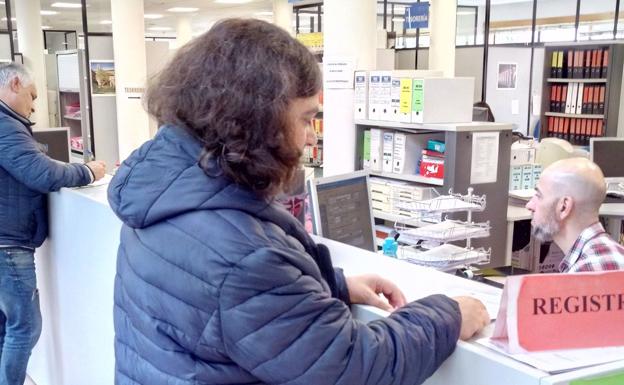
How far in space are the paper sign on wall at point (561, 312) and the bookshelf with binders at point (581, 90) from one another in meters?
6.63

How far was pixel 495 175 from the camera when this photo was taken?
380 cm

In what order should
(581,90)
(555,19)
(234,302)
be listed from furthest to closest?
(555,19) → (581,90) → (234,302)

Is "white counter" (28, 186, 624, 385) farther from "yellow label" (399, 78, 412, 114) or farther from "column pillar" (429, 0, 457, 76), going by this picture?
"column pillar" (429, 0, 457, 76)

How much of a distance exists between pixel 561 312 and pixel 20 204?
219cm

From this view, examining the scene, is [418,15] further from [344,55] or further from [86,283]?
[86,283]

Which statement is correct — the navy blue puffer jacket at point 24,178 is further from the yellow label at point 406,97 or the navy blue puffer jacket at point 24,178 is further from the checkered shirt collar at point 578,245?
the yellow label at point 406,97

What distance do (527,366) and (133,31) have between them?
7169 millimetres

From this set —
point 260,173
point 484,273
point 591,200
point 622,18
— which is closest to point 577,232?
point 591,200

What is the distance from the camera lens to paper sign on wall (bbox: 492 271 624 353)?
0.95 meters

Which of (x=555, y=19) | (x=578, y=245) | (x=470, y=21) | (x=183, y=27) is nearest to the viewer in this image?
(x=578, y=245)

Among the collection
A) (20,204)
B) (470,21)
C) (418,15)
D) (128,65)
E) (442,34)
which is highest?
(470,21)

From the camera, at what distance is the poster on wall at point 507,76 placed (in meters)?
8.58

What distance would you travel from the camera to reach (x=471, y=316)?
3.40 feet

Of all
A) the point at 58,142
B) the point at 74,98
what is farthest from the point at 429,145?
the point at 74,98
